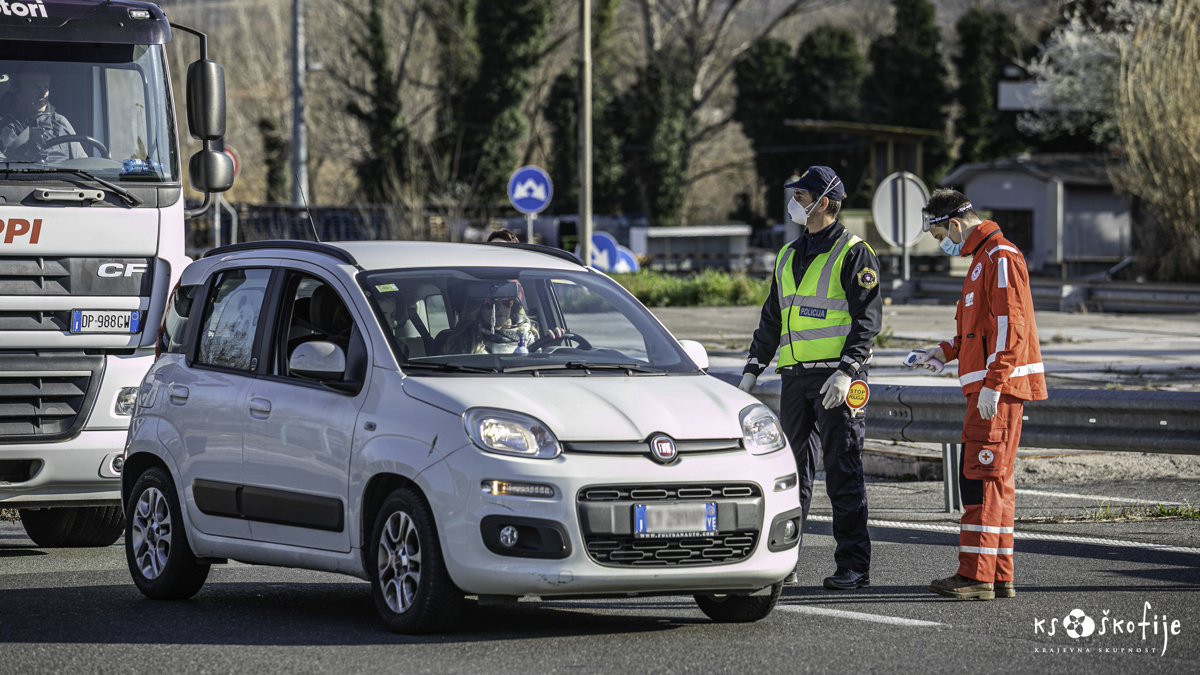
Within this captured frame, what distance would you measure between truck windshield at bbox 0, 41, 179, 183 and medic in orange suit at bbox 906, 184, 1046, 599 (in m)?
4.77

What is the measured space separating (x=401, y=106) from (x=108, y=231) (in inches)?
1876

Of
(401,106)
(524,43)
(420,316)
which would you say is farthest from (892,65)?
(420,316)

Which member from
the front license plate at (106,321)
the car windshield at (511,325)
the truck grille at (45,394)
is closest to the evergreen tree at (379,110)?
the front license plate at (106,321)

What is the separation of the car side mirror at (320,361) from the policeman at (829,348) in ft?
7.25

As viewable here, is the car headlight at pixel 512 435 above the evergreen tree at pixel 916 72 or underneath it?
underneath

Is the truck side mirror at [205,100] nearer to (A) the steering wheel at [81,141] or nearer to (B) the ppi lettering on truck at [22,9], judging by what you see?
(A) the steering wheel at [81,141]

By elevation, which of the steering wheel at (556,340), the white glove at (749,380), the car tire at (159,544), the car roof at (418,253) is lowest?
the car tire at (159,544)

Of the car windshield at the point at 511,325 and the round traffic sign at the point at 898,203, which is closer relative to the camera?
the car windshield at the point at 511,325

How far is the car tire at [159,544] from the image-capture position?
7.48m

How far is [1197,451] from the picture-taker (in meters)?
9.15

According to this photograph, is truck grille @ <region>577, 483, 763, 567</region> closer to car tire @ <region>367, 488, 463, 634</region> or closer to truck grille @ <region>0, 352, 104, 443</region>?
car tire @ <region>367, 488, 463, 634</region>

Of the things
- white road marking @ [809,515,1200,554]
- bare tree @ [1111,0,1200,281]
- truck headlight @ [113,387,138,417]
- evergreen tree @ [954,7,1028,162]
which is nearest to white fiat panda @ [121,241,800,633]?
truck headlight @ [113,387,138,417]

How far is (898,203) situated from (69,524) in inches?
604

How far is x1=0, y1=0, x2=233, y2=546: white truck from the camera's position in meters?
8.64
